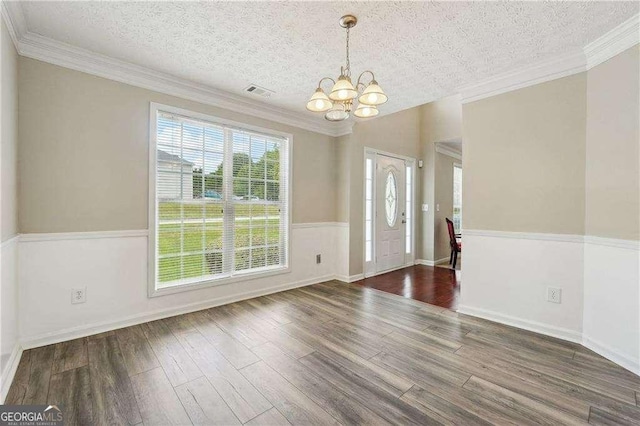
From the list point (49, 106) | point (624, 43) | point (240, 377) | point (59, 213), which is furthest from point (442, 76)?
point (59, 213)

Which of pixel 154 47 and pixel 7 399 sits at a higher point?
pixel 154 47

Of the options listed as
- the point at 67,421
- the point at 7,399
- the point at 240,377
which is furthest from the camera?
the point at 240,377

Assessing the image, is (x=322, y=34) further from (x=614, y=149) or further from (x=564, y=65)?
Answer: (x=614, y=149)

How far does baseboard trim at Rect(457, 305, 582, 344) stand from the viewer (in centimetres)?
252

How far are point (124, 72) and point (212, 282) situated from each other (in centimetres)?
234

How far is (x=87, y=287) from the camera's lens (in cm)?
258

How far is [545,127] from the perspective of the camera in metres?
2.67

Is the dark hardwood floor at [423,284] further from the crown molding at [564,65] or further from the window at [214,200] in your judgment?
the crown molding at [564,65]

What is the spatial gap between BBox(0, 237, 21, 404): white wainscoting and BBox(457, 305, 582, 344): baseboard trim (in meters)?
3.83

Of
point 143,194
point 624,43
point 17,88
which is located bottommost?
point 143,194

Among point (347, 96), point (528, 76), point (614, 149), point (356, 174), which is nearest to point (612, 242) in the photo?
point (614, 149)

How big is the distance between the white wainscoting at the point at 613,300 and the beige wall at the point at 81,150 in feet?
13.5

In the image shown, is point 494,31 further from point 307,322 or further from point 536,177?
point 307,322

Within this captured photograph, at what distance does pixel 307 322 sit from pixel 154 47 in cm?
290
